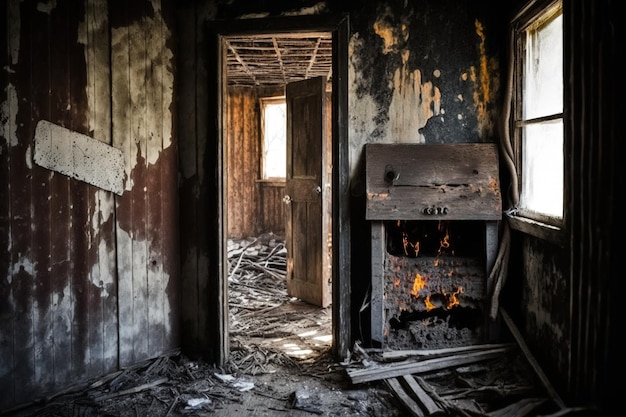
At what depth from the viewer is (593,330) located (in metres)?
2.55

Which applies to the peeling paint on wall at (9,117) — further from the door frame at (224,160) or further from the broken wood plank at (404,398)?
the broken wood plank at (404,398)

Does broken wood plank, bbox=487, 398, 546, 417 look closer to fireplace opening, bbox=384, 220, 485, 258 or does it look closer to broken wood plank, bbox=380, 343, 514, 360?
broken wood plank, bbox=380, 343, 514, 360

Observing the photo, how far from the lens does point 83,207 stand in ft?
11.4

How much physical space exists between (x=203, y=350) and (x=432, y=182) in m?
2.26

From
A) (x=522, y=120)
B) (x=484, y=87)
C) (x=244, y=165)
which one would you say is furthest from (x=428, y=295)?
(x=244, y=165)

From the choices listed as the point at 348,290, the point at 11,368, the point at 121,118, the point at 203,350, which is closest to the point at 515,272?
the point at 348,290

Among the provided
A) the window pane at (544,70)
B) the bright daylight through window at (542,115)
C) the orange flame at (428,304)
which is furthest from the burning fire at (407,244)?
the window pane at (544,70)

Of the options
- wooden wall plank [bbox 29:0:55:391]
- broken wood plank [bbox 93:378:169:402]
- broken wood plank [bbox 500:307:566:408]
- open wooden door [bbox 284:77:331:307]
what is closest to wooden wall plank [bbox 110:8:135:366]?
broken wood plank [bbox 93:378:169:402]

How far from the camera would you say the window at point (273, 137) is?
31.7ft

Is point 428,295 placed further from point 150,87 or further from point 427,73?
point 150,87

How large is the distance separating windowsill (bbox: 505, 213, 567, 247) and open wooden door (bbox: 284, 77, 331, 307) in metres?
2.30

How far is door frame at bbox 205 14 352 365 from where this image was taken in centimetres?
389

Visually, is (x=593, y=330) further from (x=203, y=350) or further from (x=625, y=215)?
(x=203, y=350)

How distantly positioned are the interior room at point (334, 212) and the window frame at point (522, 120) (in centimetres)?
2
